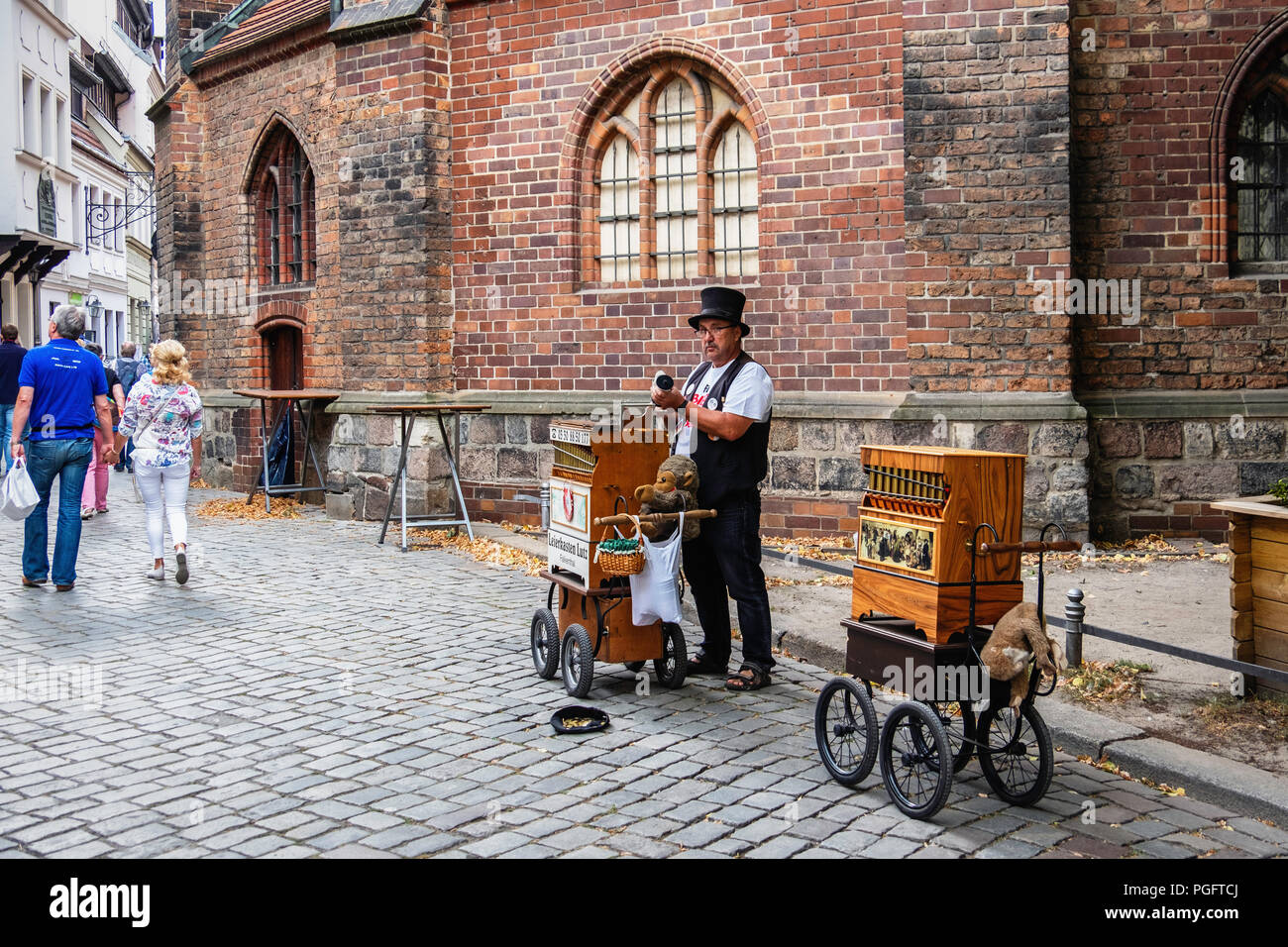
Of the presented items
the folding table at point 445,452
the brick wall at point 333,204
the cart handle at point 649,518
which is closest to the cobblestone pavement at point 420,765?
the cart handle at point 649,518

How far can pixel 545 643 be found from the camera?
6.97 m

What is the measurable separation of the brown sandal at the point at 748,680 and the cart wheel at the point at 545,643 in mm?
966

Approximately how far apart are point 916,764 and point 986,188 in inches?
273

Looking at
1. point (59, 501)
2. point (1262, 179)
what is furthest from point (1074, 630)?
point (59, 501)

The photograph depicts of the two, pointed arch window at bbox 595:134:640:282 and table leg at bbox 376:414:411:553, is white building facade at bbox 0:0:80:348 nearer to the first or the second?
table leg at bbox 376:414:411:553

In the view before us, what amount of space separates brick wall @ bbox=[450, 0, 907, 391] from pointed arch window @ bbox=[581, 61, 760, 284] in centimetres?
17

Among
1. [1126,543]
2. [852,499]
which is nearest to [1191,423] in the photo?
[1126,543]

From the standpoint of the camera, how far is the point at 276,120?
1627cm

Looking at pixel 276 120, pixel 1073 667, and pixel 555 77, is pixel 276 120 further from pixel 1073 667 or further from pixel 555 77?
pixel 1073 667

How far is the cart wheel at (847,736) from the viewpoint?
4977 mm

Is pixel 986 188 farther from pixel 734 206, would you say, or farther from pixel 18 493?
pixel 18 493

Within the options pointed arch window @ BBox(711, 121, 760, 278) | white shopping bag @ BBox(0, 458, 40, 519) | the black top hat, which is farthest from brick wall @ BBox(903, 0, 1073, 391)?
white shopping bag @ BBox(0, 458, 40, 519)

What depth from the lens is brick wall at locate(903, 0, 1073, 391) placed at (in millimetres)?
10391

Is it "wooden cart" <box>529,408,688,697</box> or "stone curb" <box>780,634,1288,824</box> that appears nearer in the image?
"stone curb" <box>780,634,1288,824</box>
